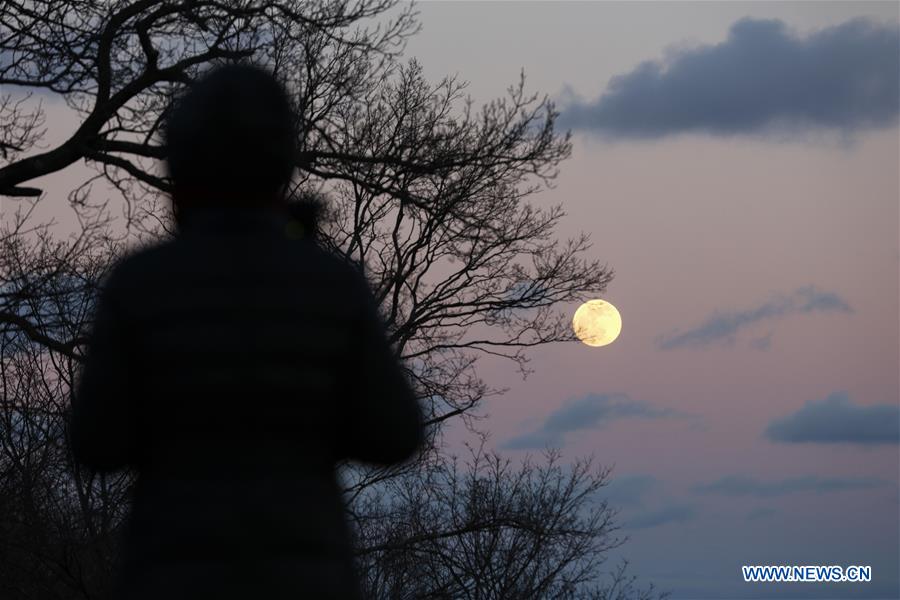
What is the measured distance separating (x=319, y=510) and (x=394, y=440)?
7.9 inches

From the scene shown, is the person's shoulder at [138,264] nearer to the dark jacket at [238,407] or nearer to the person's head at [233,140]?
the dark jacket at [238,407]

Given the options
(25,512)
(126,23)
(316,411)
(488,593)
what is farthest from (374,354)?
(488,593)

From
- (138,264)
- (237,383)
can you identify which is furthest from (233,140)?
(237,383)

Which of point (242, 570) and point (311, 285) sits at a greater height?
point (311, 285)

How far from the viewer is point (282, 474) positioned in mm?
2350

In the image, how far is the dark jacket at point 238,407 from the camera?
2318mm

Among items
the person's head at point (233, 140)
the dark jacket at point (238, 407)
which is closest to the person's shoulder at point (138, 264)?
the dark jacket at point (238, 407)

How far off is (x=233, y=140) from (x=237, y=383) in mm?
Result: 472

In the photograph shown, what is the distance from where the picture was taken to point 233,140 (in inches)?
99.2

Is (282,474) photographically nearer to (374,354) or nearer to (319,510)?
(319,510)

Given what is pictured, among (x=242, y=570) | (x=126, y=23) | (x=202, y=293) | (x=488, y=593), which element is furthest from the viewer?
(x=488, y=593)

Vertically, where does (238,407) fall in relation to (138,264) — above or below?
below

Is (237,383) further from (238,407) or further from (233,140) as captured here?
(233,140)

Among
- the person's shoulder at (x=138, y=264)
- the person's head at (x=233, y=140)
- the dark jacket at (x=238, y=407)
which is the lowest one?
the dark jacket at (x=238, y=407)
